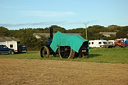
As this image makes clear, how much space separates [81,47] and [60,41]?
218 centimetres

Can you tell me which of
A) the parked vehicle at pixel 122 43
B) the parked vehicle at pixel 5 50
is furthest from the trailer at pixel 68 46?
the parked vehicle at pixel 122 43

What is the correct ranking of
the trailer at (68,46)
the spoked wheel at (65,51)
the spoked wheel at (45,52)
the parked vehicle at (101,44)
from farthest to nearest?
the parked vehicle at (101,44) < the spoked wheel at (45,52) < the spoked wheel at (65,51) < the trailer at (68,46)

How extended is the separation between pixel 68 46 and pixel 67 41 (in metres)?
0.53

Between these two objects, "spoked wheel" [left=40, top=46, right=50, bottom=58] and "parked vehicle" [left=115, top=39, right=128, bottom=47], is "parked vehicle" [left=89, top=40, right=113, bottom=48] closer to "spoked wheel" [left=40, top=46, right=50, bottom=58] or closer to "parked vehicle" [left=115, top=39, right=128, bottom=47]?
"parked vehicle" [left=115, top=39, right=128, bottom=47]

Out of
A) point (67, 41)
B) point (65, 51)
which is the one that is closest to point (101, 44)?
point (65, 51)

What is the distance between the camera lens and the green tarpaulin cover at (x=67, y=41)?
23622mm

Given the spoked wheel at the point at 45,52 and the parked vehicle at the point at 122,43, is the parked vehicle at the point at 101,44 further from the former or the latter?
the spoked wheel at the point at 45,52

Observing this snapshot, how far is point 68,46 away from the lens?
79.6 ft

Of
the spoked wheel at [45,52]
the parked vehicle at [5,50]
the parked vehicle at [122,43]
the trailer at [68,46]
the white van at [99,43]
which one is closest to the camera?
the trailer at [68,46]

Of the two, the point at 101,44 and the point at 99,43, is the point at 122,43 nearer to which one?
the point at 101,44

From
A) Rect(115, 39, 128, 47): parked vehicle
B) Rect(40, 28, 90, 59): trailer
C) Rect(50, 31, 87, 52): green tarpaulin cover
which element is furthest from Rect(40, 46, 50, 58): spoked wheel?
Rect(115, 39, 128, 47): parked vehicle

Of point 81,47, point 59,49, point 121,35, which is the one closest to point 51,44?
point 59,49

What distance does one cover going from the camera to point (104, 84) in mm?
9242

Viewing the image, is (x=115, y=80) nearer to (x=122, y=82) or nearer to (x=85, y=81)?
(x=122, y=82)
